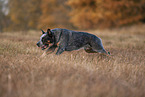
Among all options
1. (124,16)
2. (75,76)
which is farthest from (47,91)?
(124,16)

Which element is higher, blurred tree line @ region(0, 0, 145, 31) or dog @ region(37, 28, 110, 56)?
blurred tree line @ region(0, 0, 145, 31)

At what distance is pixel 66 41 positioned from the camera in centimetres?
441

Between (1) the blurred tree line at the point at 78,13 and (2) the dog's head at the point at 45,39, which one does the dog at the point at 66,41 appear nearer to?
(2) the dog's head at the point at 45,39

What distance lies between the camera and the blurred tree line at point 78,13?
16.4 metres

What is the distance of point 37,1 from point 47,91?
24.2 meters

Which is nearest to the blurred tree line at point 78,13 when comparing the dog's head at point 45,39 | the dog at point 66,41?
the dog at point 66,41

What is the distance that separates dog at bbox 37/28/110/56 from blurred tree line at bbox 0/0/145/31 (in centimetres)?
1247

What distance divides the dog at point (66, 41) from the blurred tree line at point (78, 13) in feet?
40.9

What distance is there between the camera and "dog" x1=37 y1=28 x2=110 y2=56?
4.21 m

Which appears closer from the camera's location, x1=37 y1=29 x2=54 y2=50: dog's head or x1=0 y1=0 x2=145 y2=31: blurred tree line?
x1=37 y1=29 x2=54 y2=50: dog's head

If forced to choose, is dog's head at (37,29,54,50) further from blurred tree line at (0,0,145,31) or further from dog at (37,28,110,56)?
blurred tree line at (0,0,145,31)

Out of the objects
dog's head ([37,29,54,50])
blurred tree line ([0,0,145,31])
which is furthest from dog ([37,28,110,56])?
blurred tree line ([0,0,145,31])

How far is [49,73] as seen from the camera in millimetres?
2590

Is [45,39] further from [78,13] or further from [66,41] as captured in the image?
[78,13]
